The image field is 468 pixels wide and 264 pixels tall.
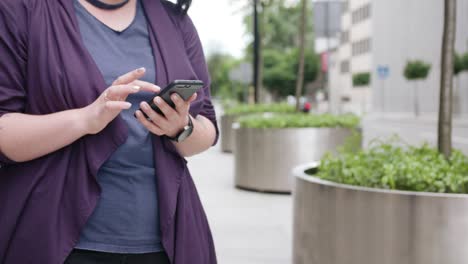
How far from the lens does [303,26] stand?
14258 mm

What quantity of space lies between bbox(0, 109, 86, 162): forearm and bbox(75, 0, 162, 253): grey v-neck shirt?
0.13 metres

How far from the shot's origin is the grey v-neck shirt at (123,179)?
1.81 m

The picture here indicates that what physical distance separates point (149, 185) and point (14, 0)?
1.69 ft

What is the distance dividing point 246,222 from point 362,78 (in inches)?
2518

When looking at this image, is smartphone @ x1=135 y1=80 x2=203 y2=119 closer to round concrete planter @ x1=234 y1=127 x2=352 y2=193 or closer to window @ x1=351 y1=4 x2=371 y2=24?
round concrete planter @ x1=234 y1=127 x2=352 y2=193

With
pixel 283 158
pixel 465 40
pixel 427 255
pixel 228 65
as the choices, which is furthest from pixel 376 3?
pixel 427 255

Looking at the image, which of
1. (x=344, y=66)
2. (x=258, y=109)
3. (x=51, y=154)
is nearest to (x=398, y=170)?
(x=51, y=154)

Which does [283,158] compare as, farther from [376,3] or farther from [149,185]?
[376,3]

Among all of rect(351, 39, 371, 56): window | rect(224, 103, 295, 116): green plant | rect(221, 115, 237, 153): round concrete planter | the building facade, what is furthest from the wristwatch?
rect(351, 39, 371, 56): window

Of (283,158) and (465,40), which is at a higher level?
(465,40)

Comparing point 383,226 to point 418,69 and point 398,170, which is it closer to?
point 398,170

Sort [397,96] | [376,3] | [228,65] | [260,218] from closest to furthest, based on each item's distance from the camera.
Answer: [260,218]
[397,96]
[376,3]
[228,65]

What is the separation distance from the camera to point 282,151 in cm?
1041

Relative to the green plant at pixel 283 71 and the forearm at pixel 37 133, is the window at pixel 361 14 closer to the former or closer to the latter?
the green plant at pixel 283 71
